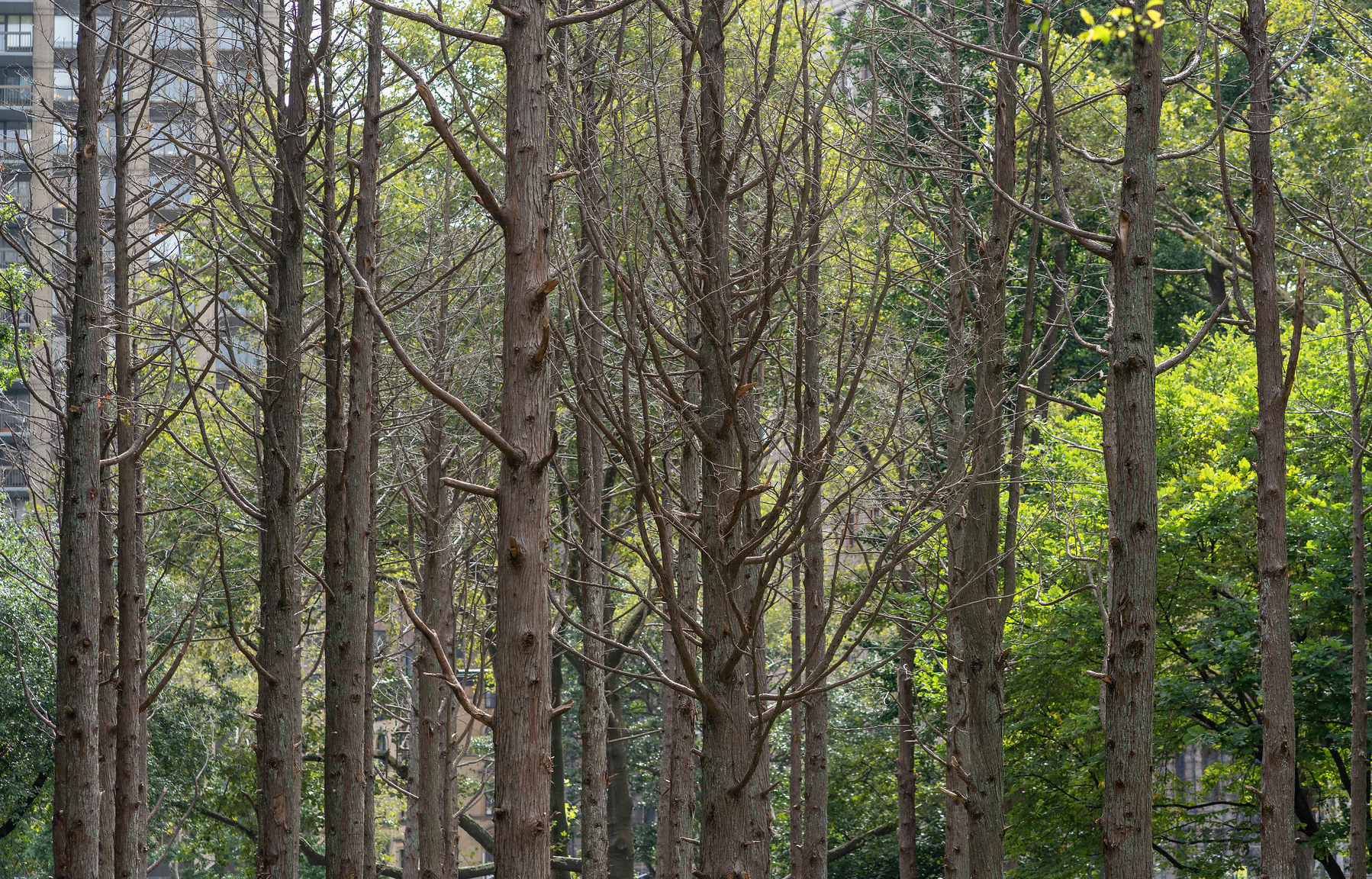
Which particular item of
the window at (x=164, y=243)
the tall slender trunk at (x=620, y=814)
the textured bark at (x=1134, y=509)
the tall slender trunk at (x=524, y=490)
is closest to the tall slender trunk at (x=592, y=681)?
the window at (x=164, y=243)

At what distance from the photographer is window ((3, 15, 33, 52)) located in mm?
51750

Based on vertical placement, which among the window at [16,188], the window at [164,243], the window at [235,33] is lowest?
the window at [164,243]

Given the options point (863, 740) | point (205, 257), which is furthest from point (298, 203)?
point (863, 740)

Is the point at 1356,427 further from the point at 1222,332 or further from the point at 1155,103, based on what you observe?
the point at 1222,332

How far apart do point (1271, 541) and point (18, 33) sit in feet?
196

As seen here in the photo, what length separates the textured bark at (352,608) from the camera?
7727 millimetres

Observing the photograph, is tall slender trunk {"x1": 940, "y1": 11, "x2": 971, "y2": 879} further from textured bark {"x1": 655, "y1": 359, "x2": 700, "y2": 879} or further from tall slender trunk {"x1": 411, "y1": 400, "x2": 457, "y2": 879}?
tall slender trunk {"x1": 411, "y1": 400, "x2": 457, "y2": 879}

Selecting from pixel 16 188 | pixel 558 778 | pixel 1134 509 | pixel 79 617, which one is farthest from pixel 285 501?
pixel 16 188

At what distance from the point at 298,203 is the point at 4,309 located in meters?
11.8

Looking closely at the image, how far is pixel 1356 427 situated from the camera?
1023 centimetres

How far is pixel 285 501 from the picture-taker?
7.37 m

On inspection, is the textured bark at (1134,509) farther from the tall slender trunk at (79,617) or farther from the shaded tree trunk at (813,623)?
the tall slender trunk at (79,617)

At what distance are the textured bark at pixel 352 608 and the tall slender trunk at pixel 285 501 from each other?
0.84 ft

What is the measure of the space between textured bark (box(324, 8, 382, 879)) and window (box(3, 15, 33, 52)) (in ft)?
175
